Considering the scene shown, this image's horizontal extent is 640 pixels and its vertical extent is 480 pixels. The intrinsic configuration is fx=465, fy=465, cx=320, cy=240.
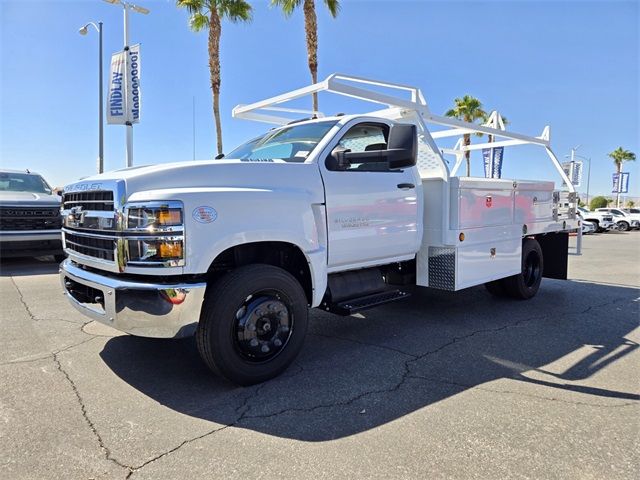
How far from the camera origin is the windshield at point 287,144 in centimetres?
425

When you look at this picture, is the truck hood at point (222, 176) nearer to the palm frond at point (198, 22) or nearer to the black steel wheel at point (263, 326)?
the black steel wheel at point (263, 326)

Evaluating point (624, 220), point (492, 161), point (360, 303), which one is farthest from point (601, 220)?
point (360, 303)

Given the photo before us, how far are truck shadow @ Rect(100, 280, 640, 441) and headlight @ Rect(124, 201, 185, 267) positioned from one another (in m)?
1.02

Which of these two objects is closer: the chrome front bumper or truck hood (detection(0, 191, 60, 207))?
the chrome front bumper

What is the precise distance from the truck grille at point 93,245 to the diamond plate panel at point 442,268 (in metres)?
3.25

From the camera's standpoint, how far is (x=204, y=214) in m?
3.23

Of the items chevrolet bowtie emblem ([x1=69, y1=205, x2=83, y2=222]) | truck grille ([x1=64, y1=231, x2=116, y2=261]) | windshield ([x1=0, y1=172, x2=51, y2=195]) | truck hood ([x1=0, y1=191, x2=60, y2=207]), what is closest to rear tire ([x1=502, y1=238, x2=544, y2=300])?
truck grille ([x1=64, y1=231, x2=116, y2=261])

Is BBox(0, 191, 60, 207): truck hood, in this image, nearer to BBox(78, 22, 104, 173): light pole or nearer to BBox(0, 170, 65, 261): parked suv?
BBox(0, 170, 65, 261): parked suv

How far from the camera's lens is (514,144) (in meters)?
7.70

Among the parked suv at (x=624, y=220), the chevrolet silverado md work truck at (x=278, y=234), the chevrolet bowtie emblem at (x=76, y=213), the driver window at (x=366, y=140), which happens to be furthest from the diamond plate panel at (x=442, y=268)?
the parked suv at (x=624, y=220)

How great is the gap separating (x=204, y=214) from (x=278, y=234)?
0.63 m

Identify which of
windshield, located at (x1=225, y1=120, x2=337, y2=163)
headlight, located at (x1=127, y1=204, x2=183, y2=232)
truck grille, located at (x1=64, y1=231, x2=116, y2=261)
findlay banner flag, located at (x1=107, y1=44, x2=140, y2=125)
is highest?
findlay banner flag, located at (x1=107, y1=44, x2=140, y2=125)

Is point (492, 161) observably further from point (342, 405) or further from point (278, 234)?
point (342, 405)

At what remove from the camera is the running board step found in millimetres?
4156
